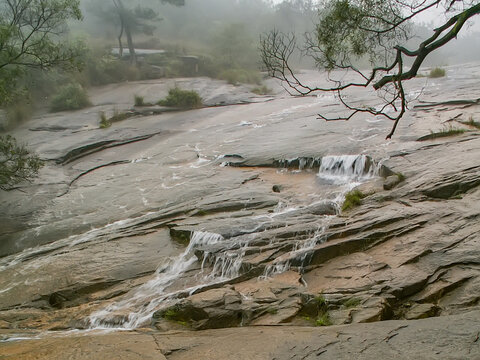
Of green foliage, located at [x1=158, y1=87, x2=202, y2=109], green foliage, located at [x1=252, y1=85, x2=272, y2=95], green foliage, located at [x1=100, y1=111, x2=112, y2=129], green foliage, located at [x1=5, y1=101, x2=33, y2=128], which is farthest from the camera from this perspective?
green foliage, located at [x1=252, y1=85, x2=272, y2=95]

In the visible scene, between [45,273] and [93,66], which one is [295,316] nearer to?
[45,273]

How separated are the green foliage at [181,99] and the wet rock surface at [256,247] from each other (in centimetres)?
832

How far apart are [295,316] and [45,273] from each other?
6.50 meters

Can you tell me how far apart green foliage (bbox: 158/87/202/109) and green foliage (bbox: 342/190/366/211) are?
17.5m

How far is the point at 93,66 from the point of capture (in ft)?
104

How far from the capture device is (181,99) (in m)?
25.8

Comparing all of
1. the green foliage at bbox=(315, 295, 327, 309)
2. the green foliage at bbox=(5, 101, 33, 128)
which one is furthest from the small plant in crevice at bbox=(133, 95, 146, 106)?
the green foliage at bbox=(315, 295, 327, 309)

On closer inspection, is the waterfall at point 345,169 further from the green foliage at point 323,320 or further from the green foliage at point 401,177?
the green foliage at point 323,320

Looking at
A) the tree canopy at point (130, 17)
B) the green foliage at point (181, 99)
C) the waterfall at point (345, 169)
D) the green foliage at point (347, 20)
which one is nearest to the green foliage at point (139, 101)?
the green foliage at point (181, 99)

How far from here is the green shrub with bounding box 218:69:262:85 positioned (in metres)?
33.5

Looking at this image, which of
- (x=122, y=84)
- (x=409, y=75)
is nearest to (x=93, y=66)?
(x=122, y=84)

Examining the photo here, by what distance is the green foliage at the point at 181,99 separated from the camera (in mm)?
25703

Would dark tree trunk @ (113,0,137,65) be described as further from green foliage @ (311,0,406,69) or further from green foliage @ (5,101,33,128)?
green foliage @ (311,0,406,69)

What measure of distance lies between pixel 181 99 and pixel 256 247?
18.7 m
